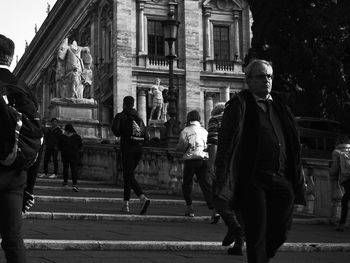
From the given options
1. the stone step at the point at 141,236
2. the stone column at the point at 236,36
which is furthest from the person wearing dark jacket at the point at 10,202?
the stone column at the point at 236,36

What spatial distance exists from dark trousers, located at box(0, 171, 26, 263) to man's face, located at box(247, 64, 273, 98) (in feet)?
6.42

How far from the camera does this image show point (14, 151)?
4.28 metres

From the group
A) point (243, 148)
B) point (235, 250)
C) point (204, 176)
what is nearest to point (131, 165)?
point (204, 176)

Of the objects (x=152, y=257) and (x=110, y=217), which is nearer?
(x=152, y=257)

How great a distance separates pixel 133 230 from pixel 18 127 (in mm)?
4768

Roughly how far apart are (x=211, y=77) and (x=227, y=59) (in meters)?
2.38

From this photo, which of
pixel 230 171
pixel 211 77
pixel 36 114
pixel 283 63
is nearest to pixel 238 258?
pixel 230 171

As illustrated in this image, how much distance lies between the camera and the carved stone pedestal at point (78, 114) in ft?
80.3

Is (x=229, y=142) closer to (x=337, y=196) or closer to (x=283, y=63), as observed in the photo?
(x=337, y=196)

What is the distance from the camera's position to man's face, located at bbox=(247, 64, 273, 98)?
5250 mm

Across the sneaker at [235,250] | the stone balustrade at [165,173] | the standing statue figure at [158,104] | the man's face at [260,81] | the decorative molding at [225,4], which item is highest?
the decorative molding at [225,4]

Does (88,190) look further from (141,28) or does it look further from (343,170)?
(141,28)

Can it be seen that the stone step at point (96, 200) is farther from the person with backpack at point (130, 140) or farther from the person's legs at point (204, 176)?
the person's legs at point (204, 176)

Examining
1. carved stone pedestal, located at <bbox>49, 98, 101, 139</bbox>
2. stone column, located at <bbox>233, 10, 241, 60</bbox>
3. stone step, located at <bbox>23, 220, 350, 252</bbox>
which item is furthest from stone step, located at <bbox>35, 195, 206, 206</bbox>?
stone column, located at <bbox>233, 10, 241, 60</bbox>
